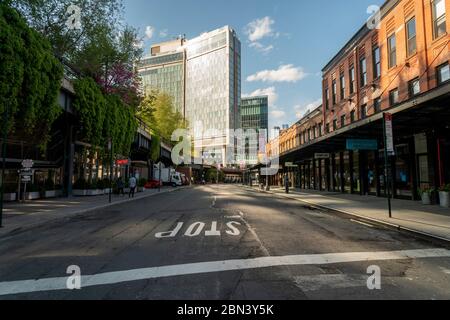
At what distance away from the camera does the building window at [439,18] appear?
57.9ft

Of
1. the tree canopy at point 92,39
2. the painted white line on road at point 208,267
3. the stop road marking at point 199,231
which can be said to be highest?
the tree canopy at point 92,39

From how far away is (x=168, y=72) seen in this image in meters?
160

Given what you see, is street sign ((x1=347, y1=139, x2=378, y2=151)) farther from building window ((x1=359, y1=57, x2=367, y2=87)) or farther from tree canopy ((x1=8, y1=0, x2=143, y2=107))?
tree canopy ((x1=8, y1=0, x2=143, y2=107))

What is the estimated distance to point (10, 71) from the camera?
14.0 meters

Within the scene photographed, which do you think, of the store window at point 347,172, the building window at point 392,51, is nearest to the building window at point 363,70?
the building window at point 392,51

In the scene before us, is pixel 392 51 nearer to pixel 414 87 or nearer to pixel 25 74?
pixel 414 87

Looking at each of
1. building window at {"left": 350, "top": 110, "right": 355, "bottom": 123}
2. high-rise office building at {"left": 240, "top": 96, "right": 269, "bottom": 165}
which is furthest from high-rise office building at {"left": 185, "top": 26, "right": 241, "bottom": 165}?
building window at {"left": 350, "top": 110, "right": 355, "bottom": 123}

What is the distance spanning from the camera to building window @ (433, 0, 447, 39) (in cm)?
1764

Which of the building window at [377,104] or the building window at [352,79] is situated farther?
the building window at [352,79]

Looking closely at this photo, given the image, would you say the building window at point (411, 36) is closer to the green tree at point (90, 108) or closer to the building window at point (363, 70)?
the building window at point (363, 70)

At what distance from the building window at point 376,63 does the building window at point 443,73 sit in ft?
21.1

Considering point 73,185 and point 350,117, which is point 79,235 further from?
point 350,117

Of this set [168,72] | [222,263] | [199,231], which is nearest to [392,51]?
[199,231]
